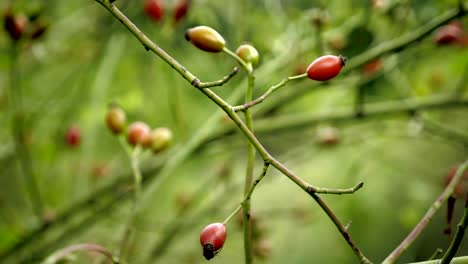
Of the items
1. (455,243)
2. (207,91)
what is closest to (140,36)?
(207,91)

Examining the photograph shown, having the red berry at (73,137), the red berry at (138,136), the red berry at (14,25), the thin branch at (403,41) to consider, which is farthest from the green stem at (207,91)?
the red berry at (73,137)

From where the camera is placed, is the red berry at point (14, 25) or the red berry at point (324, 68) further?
the red berry at point (14, 25)

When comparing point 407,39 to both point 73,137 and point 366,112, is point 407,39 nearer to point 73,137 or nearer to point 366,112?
point 366,112

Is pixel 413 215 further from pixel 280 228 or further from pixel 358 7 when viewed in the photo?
pixel 280 228

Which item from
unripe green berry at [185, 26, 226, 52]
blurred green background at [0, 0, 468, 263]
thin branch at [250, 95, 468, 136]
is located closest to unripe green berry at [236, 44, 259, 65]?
unripe green berry at [185, 26, 226, 52]

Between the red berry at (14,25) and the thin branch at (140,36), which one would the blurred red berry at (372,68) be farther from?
the thin branch at (140,36)

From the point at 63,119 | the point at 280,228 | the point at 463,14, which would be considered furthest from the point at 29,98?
the point at 280,228
